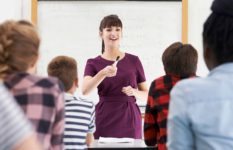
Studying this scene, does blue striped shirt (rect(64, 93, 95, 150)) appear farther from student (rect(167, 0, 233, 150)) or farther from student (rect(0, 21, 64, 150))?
student (rect(167, 0, 233, 150))

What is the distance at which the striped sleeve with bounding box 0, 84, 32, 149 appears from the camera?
699 mm

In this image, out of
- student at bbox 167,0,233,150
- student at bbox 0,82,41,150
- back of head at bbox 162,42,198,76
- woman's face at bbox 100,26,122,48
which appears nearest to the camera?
student at bbox 0,82,41,150

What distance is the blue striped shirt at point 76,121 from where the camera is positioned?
194cm

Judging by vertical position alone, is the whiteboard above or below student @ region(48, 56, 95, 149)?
above

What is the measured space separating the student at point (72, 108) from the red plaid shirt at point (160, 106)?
294 mm

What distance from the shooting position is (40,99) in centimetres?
119

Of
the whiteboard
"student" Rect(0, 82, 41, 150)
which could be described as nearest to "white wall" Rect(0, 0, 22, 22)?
the whiteboard

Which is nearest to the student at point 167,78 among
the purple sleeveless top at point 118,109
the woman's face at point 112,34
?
the purple sleeveless top at point 118,109

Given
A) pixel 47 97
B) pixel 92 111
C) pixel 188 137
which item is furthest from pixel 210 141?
pixel 92 111

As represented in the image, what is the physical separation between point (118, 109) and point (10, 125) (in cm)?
225

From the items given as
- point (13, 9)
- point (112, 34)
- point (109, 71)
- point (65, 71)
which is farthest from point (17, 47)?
point (13, 9)

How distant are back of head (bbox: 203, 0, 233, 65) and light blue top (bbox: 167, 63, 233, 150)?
6 cm

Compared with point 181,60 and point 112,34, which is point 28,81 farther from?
point 112,34

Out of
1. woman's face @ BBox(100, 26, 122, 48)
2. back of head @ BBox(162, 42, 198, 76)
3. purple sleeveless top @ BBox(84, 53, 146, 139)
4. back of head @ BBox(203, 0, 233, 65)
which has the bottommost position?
purple sleeveless top @ BBox(84, 53, 146, 139)
